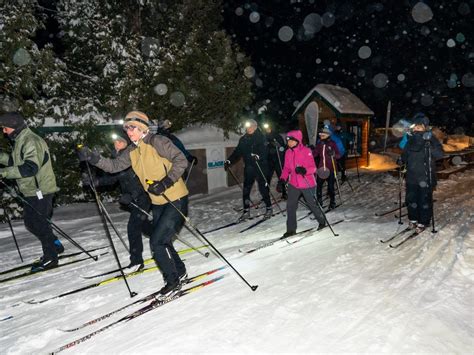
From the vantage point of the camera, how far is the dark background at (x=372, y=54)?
1228 inches

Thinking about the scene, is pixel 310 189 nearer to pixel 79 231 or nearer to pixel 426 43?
pixel 79 231

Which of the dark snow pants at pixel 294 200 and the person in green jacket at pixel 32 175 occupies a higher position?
the person in green jacket at pixel 32 175

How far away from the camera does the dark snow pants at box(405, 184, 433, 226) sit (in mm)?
6936

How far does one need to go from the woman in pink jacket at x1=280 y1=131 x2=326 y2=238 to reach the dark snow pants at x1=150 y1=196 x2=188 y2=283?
8.98 feet

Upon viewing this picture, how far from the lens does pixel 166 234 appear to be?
4293 millimetres

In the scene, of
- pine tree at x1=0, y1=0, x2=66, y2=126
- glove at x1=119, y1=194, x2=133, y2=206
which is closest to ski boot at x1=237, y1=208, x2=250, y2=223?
glove at x1=119, y1=194, x2=133, y2=206

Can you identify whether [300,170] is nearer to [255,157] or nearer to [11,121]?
[255,157]

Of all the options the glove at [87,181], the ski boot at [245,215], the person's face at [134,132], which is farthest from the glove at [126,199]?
the ski boot at [245,215]

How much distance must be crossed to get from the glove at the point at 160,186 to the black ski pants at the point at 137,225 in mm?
1499

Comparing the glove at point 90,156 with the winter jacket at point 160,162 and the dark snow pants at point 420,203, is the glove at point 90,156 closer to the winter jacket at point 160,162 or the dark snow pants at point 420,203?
the winter jacket at point 160,162

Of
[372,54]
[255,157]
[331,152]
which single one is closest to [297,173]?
[255,157]

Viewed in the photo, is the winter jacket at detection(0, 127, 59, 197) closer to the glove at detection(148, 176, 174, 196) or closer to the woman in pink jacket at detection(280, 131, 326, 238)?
the glove at detection(148, 176, 174, 196)

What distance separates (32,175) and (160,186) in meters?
2.27

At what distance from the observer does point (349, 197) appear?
447 inches
